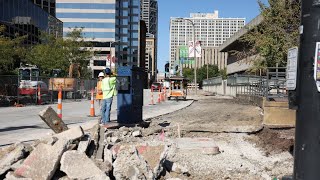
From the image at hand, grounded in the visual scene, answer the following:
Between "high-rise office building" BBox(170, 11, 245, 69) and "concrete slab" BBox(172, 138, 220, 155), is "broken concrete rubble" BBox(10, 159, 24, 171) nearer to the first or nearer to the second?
"concrete slab" BBox(172, 138, 220, 155)

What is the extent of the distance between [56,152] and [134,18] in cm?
14404

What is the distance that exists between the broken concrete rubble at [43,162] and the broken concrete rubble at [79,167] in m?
0.12

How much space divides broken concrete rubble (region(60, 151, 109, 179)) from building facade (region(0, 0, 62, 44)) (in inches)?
1685

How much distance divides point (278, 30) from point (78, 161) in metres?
13.2

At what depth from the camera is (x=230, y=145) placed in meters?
9.78

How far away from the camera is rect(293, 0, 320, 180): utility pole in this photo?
347cm

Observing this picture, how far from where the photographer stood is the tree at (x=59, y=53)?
49.8 meters

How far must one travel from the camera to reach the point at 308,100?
11.6ft

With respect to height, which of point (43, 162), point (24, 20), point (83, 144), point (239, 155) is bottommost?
point (239, 155)

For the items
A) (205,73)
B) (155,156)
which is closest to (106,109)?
(155,156)

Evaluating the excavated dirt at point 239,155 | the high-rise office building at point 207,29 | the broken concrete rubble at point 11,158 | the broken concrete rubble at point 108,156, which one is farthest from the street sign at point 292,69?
the high-rise office building at point 207,29

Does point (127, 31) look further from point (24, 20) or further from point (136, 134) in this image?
point (136, 134)

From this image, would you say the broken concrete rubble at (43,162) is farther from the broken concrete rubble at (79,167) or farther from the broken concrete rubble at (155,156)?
the broken concrete rubble at (155,156)

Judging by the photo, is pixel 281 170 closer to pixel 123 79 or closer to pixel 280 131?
pixel 280 131
